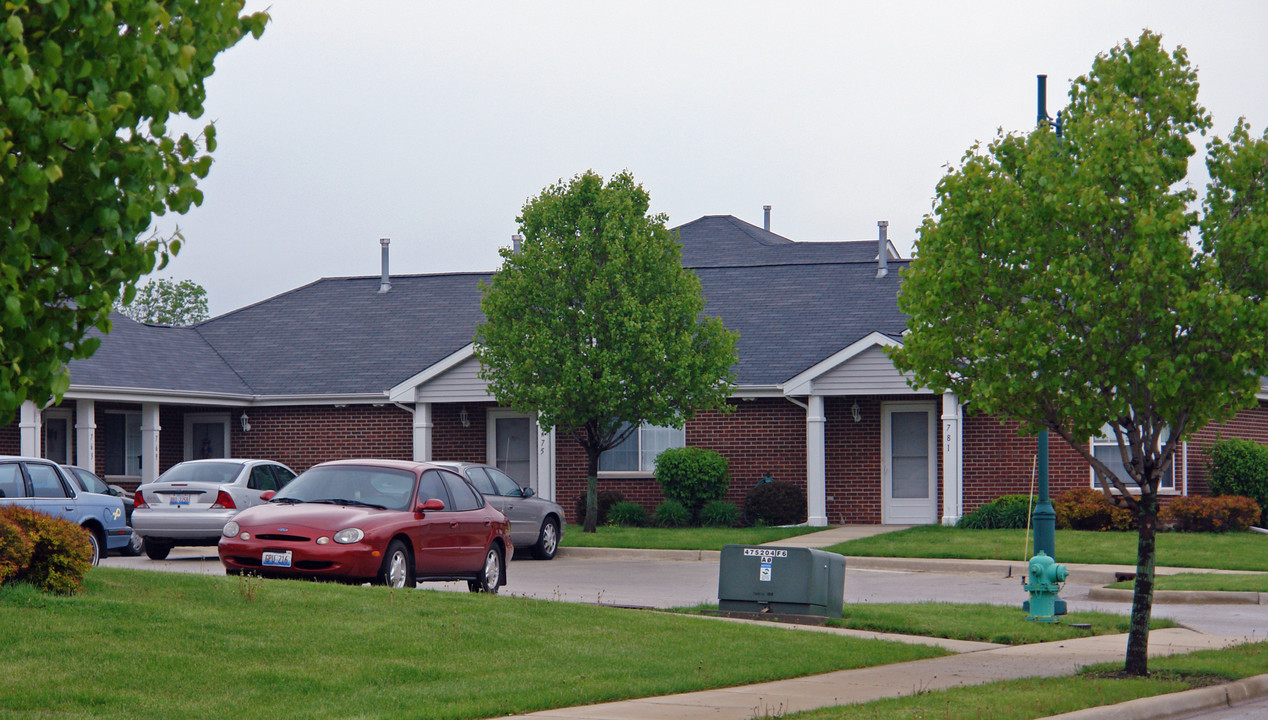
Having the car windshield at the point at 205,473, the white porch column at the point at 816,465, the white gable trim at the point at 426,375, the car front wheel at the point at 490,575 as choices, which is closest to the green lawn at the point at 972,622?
the car front wheel at the point at 490,575

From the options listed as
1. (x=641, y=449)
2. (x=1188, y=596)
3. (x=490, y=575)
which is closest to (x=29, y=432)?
(x=641, y=449)

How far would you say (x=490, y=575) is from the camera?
52.3ft

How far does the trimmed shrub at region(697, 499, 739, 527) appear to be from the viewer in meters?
27.4

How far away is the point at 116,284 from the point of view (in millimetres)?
5297

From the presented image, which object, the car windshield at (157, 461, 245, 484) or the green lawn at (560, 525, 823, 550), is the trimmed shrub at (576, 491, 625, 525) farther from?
the car windshield at (157, 461, 245, 484)

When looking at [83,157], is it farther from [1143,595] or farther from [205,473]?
[205,473]

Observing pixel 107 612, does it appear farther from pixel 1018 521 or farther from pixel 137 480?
pixel 137 480

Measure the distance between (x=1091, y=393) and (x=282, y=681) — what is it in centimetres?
646

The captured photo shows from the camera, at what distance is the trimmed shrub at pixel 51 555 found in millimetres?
11133

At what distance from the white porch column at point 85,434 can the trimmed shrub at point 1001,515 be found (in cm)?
1680

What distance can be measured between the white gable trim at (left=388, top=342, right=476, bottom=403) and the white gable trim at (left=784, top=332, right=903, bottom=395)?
6537 millimetres

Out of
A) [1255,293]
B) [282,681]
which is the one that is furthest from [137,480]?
[1255,293]

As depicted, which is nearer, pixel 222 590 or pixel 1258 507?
pixel 222 590

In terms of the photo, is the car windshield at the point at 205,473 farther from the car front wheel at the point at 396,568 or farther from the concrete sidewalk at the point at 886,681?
the concrete sidewalk at the point at 886,681
